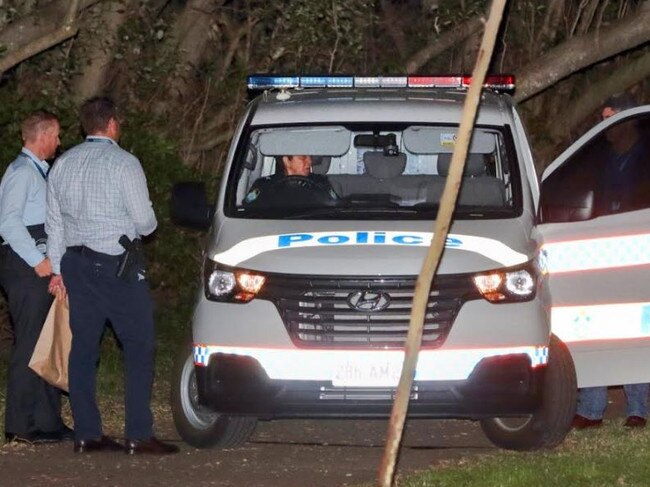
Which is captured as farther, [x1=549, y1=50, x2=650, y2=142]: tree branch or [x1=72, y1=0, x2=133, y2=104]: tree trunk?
[x1=549, y1=50, x2=650, y2=142]: tree branch

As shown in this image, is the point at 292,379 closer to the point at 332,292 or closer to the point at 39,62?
the point at 332,292

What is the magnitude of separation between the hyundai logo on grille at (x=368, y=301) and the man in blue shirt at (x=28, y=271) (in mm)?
1656

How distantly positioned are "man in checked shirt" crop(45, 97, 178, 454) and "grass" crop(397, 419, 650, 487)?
1561mm

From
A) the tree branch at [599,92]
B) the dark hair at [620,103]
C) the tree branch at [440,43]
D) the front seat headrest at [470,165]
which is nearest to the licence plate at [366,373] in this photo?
the front seat headrest at [470,165]

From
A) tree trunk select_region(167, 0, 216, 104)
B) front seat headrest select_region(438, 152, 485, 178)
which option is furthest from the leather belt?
tree trunk select_region(167, 0, 216, 104)

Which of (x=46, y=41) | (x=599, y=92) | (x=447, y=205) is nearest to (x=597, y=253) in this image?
(x=447, y=205)

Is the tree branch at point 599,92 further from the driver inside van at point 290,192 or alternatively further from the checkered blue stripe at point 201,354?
the checkered blue stripe at point 201,354

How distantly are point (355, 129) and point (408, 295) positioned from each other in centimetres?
134

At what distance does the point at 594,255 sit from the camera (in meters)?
8.79

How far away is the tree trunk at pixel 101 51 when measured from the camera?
43.2ft

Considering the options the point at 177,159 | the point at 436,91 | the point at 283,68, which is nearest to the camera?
the point at 436,91

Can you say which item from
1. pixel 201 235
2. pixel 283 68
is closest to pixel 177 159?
pixel 201 235

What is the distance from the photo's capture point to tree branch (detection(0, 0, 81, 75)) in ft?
38.5

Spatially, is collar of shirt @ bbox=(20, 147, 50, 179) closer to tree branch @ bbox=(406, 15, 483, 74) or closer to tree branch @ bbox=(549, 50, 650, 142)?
tree branch @ bbox=(406, 15, 483, 74)
